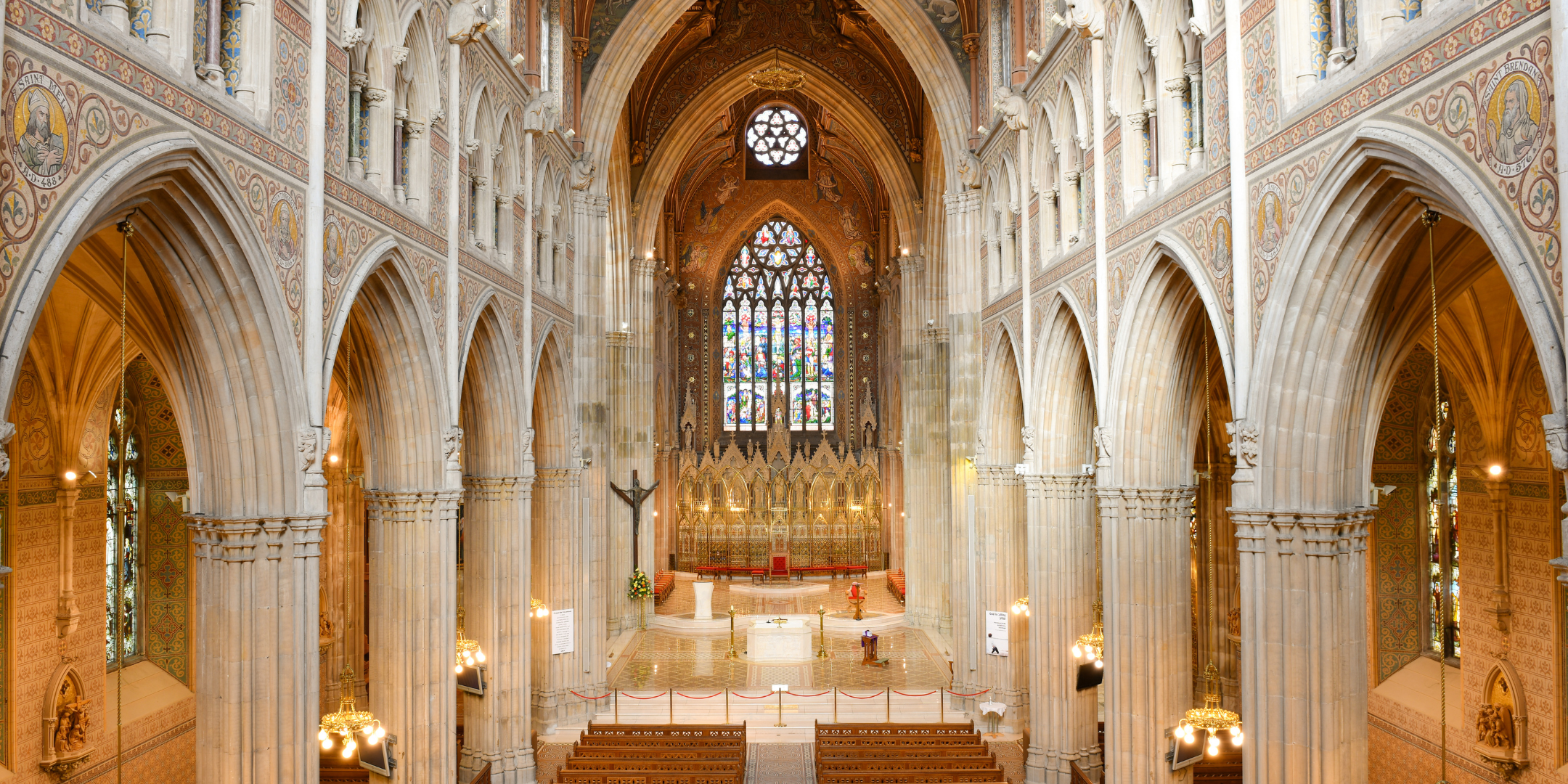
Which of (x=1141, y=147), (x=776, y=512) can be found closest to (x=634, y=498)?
(x=776, y=512)

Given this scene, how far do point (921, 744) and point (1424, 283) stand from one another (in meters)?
10.8

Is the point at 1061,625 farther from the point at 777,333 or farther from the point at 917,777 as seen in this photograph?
the point at 777,333

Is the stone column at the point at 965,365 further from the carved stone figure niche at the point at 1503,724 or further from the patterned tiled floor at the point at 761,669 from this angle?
the carved stone figure niche at the point at 1503,724

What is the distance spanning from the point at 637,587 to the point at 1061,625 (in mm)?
17025

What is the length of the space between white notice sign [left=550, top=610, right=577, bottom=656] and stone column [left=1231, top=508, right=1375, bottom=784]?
1365 cm

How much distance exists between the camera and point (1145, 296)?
1268cm

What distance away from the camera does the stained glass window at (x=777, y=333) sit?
45438mm

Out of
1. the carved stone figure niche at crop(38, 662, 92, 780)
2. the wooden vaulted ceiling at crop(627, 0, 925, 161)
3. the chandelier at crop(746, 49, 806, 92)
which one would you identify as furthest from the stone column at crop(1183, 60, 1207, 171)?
the chandelier at crop(746, 49, 806, 92)

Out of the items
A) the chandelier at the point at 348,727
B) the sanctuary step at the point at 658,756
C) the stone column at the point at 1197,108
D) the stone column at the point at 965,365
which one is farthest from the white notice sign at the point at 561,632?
the stone column at the point at 1197,108

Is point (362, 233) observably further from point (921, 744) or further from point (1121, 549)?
point (921, 744)

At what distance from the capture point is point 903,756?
53.3 feet

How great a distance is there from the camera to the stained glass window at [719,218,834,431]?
4544 centimetres

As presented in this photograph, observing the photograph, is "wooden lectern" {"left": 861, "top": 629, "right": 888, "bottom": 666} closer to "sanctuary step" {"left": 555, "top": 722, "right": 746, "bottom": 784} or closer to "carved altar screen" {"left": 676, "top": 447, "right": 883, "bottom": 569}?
"sanctuary step" {"left": 555, "top": 722, "right": 746, "bottom": 784}

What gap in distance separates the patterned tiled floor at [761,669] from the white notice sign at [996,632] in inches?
184
